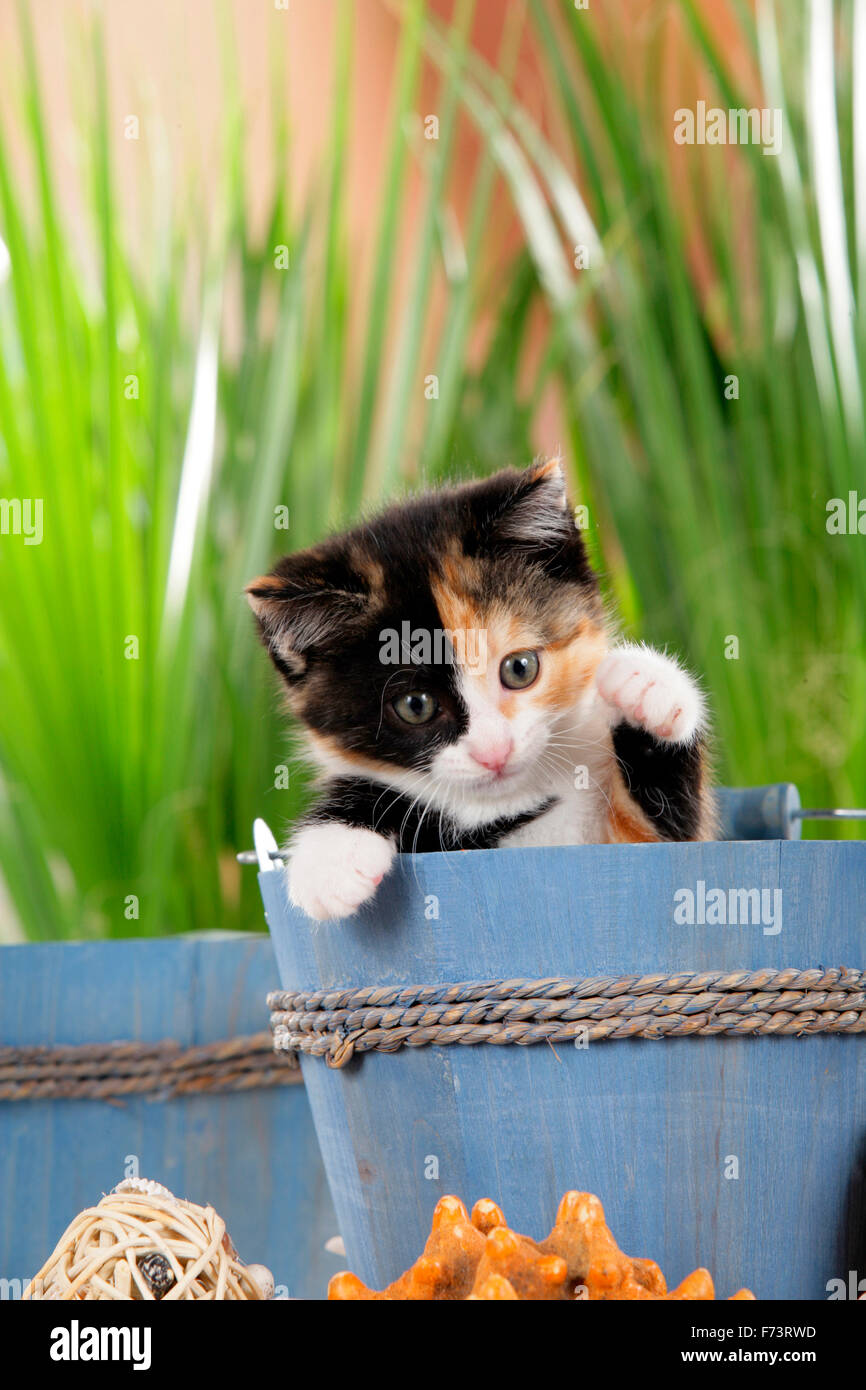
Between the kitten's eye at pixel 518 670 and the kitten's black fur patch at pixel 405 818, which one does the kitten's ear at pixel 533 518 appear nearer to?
the kitten's eye at pixel 518 670

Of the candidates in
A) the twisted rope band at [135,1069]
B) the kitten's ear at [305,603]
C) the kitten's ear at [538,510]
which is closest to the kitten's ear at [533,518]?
the kitten's ear at [538,510]

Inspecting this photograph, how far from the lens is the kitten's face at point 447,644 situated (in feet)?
2.58

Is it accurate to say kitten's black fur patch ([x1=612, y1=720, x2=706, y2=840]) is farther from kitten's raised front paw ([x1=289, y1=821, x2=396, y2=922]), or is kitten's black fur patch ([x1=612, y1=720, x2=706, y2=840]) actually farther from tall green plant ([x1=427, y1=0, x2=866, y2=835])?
tall green plant ([x1=427, y1=0, x2=866, y2=835])

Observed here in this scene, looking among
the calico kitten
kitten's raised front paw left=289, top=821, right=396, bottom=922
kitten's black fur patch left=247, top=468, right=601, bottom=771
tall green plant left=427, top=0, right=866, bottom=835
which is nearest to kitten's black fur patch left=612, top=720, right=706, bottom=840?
the calico kitten

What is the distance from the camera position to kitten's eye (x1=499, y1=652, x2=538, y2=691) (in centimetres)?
81

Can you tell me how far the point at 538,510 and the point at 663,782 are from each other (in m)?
0.21

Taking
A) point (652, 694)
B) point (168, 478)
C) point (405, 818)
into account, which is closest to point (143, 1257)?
point (405, 818)

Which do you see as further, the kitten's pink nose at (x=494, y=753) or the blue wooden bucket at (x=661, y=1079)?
the kitten's pink nose at (x=494, y=753)

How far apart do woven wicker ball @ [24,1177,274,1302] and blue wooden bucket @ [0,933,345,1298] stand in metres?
0.26

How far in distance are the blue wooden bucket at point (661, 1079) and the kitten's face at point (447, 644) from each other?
212mm

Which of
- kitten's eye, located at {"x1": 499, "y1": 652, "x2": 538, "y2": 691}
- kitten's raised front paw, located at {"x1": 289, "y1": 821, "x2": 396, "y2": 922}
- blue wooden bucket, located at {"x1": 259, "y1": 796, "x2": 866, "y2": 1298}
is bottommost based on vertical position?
blue wooden bucket, located at {"x1": 259, "y1": 796, "x2": 866, "y2": 1298}

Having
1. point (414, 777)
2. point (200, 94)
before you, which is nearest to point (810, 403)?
point (414, 777)

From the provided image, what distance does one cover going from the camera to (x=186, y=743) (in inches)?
47.7
